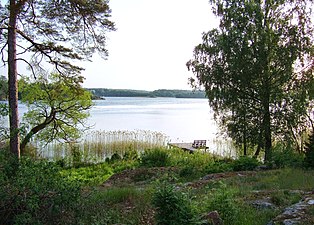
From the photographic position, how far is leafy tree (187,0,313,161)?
11344 millimetres

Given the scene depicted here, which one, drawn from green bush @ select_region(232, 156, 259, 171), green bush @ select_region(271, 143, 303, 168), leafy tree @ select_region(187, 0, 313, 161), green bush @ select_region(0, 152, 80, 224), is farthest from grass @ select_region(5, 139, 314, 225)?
leafy tree @ select_region(187, 0, 313, 161)

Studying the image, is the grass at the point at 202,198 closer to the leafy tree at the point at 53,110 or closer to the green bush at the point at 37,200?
the green bush at the point at 37,200

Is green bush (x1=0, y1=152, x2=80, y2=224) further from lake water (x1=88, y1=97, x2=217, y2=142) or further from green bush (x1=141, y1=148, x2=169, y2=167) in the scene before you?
lake water (x1=88, y1=97, x2=217, y2=142)

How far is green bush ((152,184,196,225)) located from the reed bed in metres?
12.3

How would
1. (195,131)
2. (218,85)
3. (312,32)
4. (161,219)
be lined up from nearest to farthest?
1. (161,219)
2. (312,32)
3. (218,85)
4. (195,131)

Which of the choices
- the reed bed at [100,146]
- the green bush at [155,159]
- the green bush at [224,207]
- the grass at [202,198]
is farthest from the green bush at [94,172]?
the green bush at [224,207]

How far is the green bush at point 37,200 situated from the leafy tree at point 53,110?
10401 millimetres

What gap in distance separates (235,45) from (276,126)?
3340 millimetres

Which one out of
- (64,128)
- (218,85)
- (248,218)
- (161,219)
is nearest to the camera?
(161,219)

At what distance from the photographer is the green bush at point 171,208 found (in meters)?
3.05

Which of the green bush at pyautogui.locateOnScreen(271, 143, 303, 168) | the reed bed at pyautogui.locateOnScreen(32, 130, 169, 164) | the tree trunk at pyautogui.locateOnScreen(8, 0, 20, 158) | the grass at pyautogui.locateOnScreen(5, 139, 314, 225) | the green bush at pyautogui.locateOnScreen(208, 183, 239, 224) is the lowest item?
the reed bed at pyautogui.locateOnScreen(32, 130, 169, 164)

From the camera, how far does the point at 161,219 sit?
3.12m

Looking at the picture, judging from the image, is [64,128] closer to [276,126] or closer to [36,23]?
[36,23]

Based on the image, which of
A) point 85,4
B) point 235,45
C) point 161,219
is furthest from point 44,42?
point 161,219
